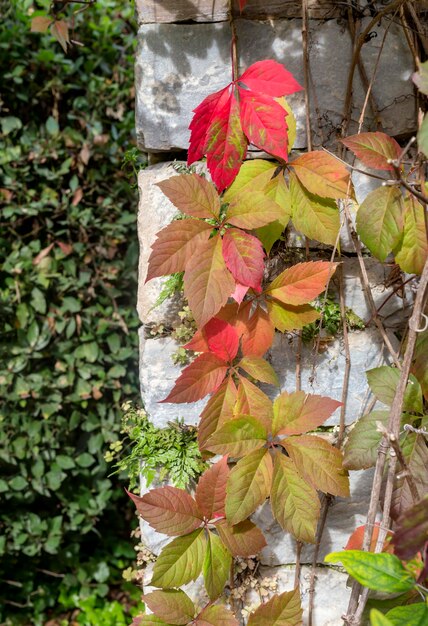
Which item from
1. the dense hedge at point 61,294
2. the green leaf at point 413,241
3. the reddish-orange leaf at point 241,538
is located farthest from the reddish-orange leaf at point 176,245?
the dense hedge at point 61,294

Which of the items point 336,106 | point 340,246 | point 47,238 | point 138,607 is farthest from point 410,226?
point 138,607

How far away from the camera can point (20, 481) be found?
237cm

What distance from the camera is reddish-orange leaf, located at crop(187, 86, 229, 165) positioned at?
1.09 meters

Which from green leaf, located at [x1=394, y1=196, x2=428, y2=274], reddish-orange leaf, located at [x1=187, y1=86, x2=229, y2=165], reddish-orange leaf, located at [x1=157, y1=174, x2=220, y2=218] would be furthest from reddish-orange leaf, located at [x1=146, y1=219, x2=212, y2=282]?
green leaf, located at [x1=394, y1=196, x2=428, y2=274]

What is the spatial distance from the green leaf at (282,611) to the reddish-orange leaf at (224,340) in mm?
499

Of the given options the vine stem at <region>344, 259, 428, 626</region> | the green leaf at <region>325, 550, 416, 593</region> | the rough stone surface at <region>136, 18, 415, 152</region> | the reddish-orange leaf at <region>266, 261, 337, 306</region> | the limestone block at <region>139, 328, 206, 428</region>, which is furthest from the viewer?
the limestone block at <region>139, 328, 206, 428</region>

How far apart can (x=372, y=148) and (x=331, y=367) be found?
50 centimetres

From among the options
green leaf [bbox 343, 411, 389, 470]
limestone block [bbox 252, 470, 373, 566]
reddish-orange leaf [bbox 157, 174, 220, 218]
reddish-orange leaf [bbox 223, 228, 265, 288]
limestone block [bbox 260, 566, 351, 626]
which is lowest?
limestone block [bbox 260, 566, 351, 626]

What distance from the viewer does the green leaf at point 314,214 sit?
1.12m

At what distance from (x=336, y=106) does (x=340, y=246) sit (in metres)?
0.30

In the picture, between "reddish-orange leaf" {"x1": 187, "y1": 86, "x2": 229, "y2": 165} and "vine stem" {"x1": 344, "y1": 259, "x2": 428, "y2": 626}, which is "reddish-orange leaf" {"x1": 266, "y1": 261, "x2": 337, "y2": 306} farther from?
"reddish-orange leaf" {"x1": 187, "y1": 86, "x2": 229, "y2": 165}

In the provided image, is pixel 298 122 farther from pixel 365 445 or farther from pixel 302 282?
pixel 365 445

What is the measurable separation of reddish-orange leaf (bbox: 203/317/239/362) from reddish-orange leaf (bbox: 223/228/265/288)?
0.12 m

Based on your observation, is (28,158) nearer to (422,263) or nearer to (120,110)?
(120,110)
